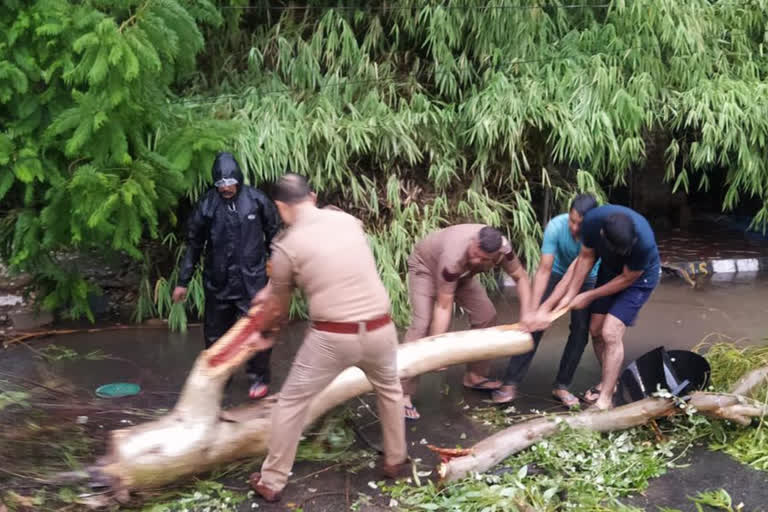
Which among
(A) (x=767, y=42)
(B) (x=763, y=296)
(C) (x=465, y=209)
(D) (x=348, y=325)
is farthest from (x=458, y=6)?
(D) (x=348, y=325)

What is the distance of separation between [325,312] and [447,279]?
1254mm

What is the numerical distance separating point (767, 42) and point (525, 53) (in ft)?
10.3

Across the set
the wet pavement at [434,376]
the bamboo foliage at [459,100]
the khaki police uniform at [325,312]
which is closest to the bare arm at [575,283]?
the wet pavement at [434,376]

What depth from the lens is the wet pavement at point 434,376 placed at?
13.2 feet

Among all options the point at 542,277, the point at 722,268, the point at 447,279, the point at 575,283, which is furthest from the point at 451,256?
the point at 722,268

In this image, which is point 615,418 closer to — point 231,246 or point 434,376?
point 434,376

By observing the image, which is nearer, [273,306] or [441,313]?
[273,306]

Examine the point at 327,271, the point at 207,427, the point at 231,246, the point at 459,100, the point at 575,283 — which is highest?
the point at 459,100

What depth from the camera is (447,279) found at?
467 cm

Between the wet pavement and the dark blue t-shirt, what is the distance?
104 cm

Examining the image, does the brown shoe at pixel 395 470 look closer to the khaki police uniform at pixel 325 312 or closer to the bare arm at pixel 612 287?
the khaki police uniform at pixel 325 312

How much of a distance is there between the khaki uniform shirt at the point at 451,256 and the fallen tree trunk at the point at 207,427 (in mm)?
461

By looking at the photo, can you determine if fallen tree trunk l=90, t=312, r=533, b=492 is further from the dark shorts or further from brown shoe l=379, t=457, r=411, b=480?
the dark shorts

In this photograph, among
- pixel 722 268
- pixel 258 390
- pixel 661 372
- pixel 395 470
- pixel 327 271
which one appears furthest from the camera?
pixel 722 268
